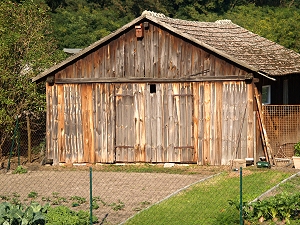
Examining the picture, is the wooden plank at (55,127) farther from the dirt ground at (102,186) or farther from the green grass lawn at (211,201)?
the green grass lawn at (211,201)

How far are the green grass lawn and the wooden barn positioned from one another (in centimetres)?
225

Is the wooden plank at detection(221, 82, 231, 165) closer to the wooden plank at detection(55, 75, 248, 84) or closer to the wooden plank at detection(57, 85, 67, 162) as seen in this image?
the wooden plank at detection(55, 75, 248, 84)

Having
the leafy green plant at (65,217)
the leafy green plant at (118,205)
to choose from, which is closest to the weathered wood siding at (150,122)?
the leafy green plant at (118,205)

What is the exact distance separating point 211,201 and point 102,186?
3943mm

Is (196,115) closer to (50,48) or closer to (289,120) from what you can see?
(289,120)

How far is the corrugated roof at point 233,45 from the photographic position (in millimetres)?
23891

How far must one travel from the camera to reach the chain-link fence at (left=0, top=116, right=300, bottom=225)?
1642cm

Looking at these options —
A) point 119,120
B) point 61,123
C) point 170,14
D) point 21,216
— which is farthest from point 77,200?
point 170,14

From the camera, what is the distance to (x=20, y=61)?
2688cm

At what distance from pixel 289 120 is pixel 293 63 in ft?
9.54

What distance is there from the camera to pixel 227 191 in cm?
1891

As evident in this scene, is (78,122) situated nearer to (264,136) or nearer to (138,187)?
(138,187)

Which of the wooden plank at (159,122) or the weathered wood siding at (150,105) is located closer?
the weathered wood siding at (150,105)

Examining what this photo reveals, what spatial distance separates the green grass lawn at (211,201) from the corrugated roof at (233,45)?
11.9 ft
